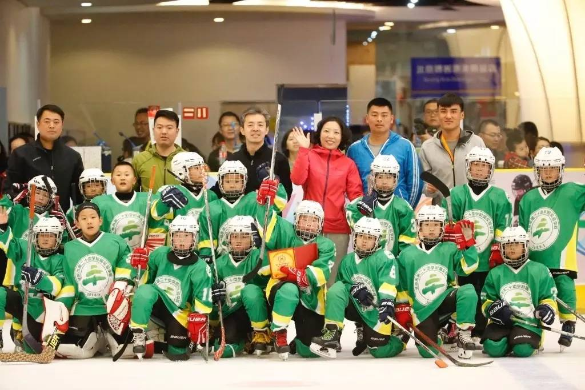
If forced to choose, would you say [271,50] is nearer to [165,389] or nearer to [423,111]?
[423,111]

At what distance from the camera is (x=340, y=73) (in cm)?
1415

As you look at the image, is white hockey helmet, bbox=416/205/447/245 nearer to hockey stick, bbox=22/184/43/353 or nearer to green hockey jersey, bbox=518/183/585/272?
green hockey jersey, bbox=518/183/585/272

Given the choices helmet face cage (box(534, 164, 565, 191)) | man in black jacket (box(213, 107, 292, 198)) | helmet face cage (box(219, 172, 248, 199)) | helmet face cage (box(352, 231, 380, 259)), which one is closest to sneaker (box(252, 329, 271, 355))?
helmet face cage (box(352, 231, 380, 259))

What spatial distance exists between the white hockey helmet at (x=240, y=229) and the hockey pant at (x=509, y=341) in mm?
1342

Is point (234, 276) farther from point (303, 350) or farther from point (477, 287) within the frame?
point (477, 287)

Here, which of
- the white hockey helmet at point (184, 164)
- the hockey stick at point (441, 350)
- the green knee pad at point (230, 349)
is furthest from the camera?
the white hockey helmet at point (184, 164)

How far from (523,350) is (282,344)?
49.6 inches

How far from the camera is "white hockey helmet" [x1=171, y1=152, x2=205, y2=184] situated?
7.18m

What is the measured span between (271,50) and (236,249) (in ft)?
25.0

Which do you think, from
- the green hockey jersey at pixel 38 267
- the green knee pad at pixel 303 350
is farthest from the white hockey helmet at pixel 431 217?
the green hockey jersey at pixel 38 267

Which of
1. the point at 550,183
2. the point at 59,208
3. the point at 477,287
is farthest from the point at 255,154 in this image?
the point at 550,183

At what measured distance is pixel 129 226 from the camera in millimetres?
7246

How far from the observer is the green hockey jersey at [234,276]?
22.9ft

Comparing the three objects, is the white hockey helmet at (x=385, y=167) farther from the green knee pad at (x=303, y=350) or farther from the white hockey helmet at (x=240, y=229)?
the green knee pad at (x=303, y=350)
